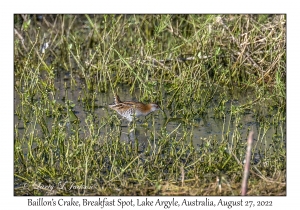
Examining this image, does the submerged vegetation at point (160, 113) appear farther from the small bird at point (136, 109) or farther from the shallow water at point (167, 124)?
the small bird at point (136, 109)

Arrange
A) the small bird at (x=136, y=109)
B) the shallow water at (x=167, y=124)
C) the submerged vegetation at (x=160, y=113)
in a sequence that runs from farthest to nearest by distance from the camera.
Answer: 1. the small bird at (x=136, y=109)
2. the shallow water at (x=167, y=124)
3. the submerged vegetation at (x=160, y=113)

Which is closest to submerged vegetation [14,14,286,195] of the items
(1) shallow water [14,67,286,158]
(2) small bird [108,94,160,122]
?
(1) shallow water [14,67,286,158]

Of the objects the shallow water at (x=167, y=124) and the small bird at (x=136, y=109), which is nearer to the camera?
the shallow water at (x=167, y=124)

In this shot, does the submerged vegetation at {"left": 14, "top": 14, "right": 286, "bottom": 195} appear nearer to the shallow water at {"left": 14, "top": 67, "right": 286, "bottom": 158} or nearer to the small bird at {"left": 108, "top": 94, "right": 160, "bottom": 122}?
the shallow water at {"left": 14, "top": 67, "right": 286, "bottom": 158}

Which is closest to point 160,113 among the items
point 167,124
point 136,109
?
point 167,124

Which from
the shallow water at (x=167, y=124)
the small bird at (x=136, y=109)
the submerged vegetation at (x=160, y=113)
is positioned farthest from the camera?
the small bird at (x=136, y=109)

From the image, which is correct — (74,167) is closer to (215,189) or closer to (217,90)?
(215,189)

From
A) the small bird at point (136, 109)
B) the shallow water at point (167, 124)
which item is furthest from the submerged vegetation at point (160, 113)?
the small bird at point (136, 109)

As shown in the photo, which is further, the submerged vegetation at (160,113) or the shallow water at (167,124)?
the shallow water at (167,124)

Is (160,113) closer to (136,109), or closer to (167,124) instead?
(167,124)

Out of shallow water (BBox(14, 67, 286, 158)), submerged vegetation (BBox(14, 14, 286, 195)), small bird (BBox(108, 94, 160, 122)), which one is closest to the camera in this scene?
submerged vegetation (BBox(14, 14, 286, 195))
